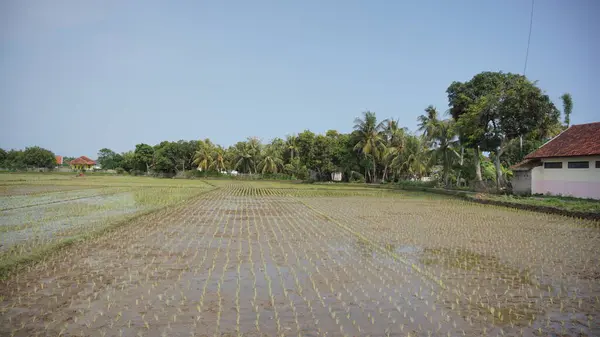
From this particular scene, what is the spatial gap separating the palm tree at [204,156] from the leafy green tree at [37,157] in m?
34.9

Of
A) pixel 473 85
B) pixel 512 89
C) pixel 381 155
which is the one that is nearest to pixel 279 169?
pixel 381 155

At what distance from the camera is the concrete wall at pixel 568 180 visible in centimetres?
1773

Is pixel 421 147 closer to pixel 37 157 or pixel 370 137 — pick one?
pixel 370 137

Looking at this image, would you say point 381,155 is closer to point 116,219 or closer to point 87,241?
point 116,219

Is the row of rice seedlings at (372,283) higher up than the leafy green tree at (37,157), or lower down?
lower down

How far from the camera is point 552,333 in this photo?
3785 mm

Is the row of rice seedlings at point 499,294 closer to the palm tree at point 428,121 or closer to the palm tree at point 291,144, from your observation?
the palm tree at point 428,121

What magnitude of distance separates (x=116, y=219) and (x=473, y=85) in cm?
2247

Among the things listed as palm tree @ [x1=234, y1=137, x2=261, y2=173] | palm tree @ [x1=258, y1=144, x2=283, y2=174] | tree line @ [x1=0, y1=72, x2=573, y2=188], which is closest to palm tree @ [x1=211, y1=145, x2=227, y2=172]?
tree line @ [x1=0, y1=72, x2=573, y2=188]

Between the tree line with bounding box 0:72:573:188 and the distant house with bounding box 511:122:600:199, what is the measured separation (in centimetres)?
135

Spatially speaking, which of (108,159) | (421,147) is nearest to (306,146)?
(421,147)

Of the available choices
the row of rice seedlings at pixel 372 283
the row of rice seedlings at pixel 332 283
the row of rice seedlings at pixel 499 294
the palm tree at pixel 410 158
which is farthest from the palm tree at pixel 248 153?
the row of rice seedlings at pixel 499 294

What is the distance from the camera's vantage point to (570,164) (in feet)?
62.7

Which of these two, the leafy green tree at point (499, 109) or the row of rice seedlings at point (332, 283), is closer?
the row of rice seedlings at point (332, 283)
